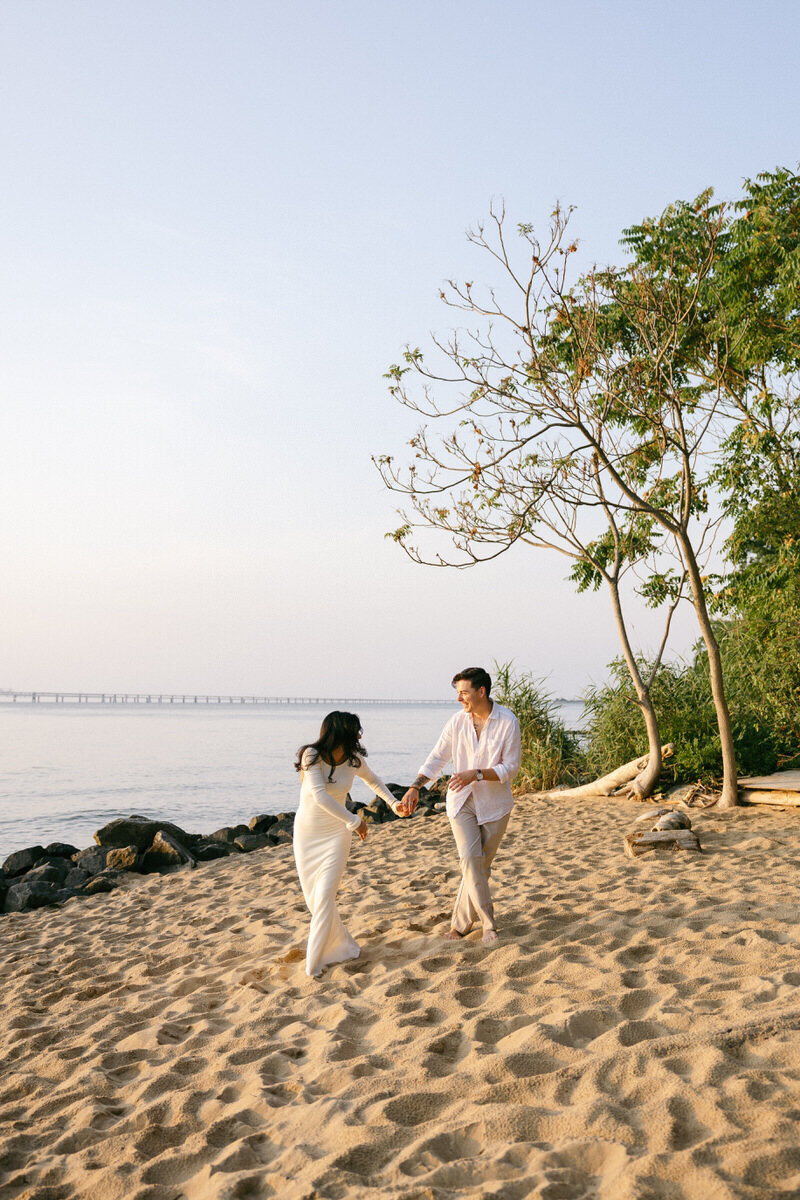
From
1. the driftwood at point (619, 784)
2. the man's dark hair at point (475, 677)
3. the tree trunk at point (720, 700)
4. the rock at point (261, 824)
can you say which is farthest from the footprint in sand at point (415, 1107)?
the rock at point (261, 824)

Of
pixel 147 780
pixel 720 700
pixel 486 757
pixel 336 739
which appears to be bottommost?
pixel 147 780

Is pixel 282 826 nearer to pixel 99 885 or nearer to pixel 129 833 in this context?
pixel 129 833

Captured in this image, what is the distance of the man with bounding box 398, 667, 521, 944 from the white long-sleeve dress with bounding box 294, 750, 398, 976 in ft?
1.44

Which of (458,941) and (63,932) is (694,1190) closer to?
(458,941)

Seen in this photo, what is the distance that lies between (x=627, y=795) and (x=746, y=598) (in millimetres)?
3961

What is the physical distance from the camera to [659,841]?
864cm

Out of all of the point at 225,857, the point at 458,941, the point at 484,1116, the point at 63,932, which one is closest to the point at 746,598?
the point at 225,857

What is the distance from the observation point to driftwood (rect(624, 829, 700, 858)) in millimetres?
8570

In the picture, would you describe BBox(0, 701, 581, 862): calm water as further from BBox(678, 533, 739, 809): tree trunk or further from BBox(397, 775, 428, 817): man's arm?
BBox(397, 775, 428, 817): man's arm

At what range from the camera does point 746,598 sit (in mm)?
14195

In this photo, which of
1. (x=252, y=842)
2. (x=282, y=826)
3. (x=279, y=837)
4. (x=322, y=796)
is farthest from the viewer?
(x=282, y=826)

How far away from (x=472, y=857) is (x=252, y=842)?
7205 millimetres

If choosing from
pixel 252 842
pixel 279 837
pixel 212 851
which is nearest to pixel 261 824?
pixel 279 837

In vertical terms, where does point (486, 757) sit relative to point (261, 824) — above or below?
above
